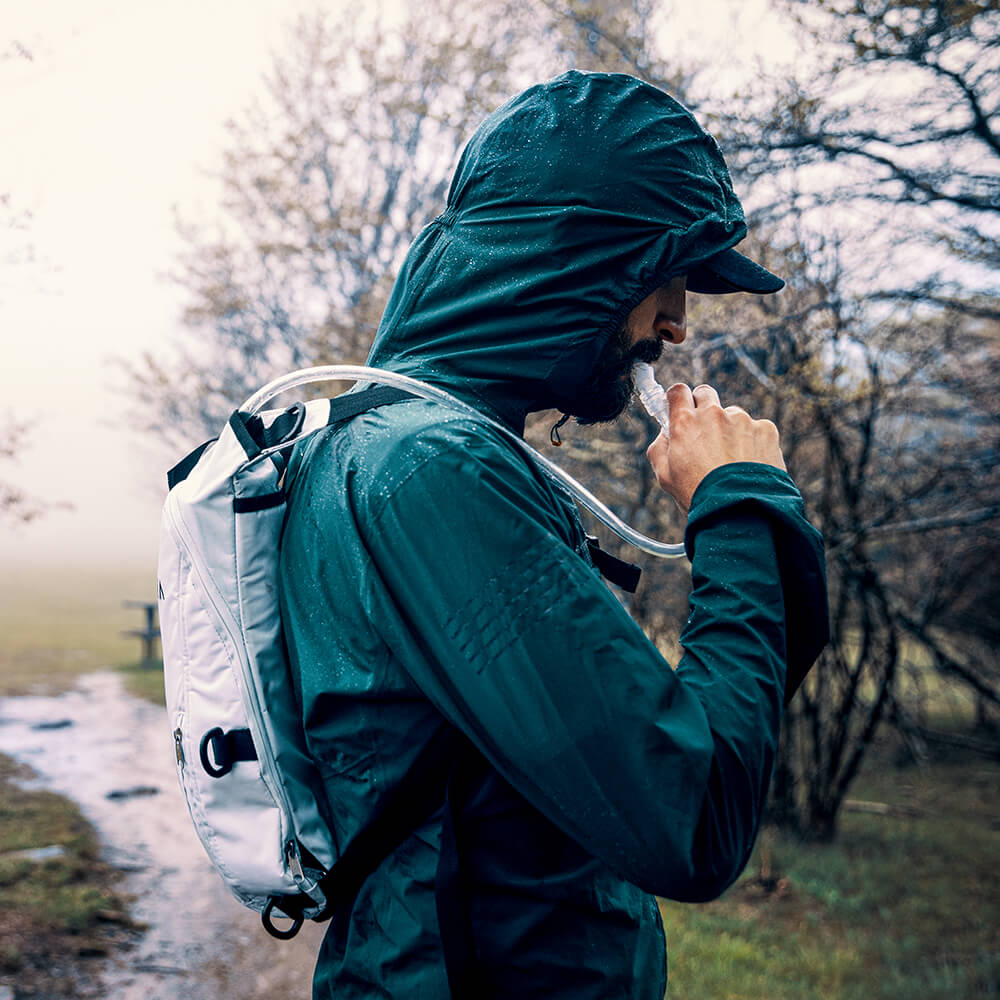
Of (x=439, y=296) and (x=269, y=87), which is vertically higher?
(x=269, y=87)

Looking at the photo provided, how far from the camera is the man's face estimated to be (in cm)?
138

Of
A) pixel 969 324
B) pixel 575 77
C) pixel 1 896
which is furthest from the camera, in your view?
pixel 969 324

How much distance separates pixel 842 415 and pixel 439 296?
5.49 metres

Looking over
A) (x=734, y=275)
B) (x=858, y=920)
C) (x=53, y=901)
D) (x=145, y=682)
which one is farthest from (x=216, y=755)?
(x=145, y=682)

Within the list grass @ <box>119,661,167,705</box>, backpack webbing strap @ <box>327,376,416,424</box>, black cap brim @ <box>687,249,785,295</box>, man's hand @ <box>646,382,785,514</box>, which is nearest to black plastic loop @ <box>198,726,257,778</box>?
backpack webbing strap @ <box>327,376,416,424</box>

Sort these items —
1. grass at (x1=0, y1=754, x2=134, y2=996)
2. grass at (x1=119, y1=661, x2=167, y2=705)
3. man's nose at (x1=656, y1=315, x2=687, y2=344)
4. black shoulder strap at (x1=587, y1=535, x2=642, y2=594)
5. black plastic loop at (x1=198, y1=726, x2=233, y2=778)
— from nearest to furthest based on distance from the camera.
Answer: black plastic loop at (x1=198, y1=726, x2=233, y2=778) < man's nose at (x1=656, y1=315, x2=687, y2=344) < black shoulder strap at (x1=587, y1=535, x2=642, y2=594) < grass at (x1=0, y1=754, x2=134, y2=996) < grass at (x1=119, y1=661, x2=167, y2=705)

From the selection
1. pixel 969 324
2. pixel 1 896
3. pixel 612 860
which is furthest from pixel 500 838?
pixel 969 324

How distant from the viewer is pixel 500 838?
114 centimetres

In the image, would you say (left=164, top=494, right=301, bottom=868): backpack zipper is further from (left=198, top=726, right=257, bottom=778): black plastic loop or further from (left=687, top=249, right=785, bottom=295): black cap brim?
(left=687, top=249, right=785, bottom=295): black cap brim

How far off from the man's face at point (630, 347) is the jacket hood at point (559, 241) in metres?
0.03

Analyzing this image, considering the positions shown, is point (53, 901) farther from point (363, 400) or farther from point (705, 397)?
point (705, 397)

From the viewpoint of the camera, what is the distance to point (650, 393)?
4.95ft

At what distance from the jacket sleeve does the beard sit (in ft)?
1.05

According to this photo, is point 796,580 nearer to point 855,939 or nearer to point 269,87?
point 855,939
